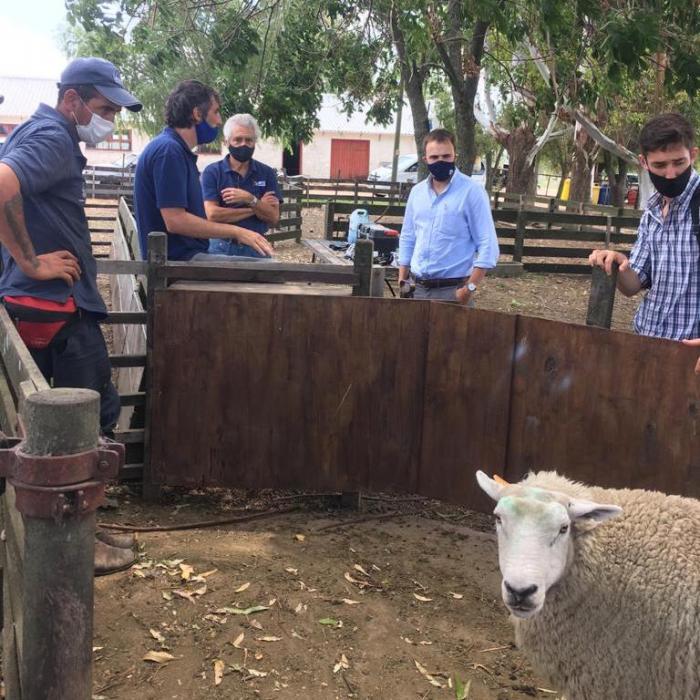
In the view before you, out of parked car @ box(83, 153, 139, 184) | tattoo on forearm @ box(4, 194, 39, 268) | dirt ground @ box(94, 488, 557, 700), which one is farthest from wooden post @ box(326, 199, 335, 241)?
tattoo on forearm @ box(4, 194, 39, 268)

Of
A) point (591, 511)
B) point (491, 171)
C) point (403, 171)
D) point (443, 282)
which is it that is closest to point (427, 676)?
point (591, 511)

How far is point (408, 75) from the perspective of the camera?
14.8m

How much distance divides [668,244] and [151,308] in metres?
2.64

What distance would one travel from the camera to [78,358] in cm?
364

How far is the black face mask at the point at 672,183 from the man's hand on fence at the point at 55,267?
2537 mm

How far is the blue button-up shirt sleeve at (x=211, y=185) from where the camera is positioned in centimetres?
537

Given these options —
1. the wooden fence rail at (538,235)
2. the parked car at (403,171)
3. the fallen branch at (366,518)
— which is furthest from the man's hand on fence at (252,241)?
the parked car at (403,171)

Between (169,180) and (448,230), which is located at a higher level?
(169,180)

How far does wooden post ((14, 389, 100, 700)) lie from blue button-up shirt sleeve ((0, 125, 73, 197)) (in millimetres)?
1665

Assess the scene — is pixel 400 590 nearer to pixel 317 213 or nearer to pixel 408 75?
pixel 408 75

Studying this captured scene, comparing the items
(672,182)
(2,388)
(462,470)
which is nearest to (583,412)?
(462,470)

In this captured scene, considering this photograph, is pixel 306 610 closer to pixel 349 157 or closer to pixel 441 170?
pixel 441 170

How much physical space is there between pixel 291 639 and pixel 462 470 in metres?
1.49

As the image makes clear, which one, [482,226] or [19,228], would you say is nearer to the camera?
[19,228]
